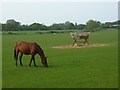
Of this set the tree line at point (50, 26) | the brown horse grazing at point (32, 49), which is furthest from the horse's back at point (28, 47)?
the tree line at point (50, 26)

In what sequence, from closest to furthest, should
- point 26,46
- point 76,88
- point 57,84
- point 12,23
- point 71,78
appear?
point 76,88 → point 57,84 → point 71,78 → point 26,46 → point 12,23

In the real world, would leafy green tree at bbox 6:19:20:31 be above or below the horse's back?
above

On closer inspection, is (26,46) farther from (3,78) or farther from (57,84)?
(57,84)

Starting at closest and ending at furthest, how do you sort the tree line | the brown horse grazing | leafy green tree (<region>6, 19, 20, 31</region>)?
1. the brown horse grazing
2. leafy green tree (<region>6, 19, 20, 31</region>)
3. the tree line

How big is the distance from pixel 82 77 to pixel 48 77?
1.49 meters

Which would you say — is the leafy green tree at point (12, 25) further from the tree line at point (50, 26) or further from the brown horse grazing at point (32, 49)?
Result: the brown horse grazing at point (32, 49)

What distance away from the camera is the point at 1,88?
11.6m

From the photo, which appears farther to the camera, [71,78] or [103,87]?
[71,78]

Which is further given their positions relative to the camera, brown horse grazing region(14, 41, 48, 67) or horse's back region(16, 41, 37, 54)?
horse's back region(16, 41, 37, 54)

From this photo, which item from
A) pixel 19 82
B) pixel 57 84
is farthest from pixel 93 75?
pixel 19 82

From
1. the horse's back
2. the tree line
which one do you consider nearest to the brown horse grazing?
the horse's back

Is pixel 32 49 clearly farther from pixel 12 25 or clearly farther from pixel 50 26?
pixel 50 26

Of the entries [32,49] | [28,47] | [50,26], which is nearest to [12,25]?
[50,26]

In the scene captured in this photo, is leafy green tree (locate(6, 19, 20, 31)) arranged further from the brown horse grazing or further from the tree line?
the brown horse grazing
